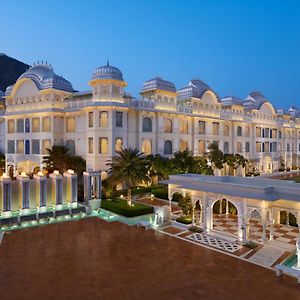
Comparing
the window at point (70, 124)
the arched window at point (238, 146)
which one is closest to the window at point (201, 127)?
the arched window at point (238, 146)

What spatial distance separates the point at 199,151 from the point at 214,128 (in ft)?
16.8

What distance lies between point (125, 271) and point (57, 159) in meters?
24.3

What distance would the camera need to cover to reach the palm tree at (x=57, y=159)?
114 ft

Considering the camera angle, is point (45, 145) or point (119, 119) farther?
point (45, 145)

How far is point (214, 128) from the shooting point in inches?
1896

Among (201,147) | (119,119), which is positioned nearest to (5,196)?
(119,119)

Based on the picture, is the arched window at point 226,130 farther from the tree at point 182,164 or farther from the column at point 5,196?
the column at point 5,196

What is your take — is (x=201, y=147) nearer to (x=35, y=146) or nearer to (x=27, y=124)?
(x=35, y=146)

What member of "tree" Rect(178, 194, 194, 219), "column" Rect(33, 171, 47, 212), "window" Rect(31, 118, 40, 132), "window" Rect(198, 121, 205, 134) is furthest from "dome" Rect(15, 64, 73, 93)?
"tree" Rect(178, 194, 194, 219)

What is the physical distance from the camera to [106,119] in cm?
3459

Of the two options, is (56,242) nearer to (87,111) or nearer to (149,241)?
(149,241)

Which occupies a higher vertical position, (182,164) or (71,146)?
(71,146)

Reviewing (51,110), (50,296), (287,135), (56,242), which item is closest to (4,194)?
(56,242)

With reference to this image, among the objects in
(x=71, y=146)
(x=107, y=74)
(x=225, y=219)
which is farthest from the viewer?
(x=71, y=146)
